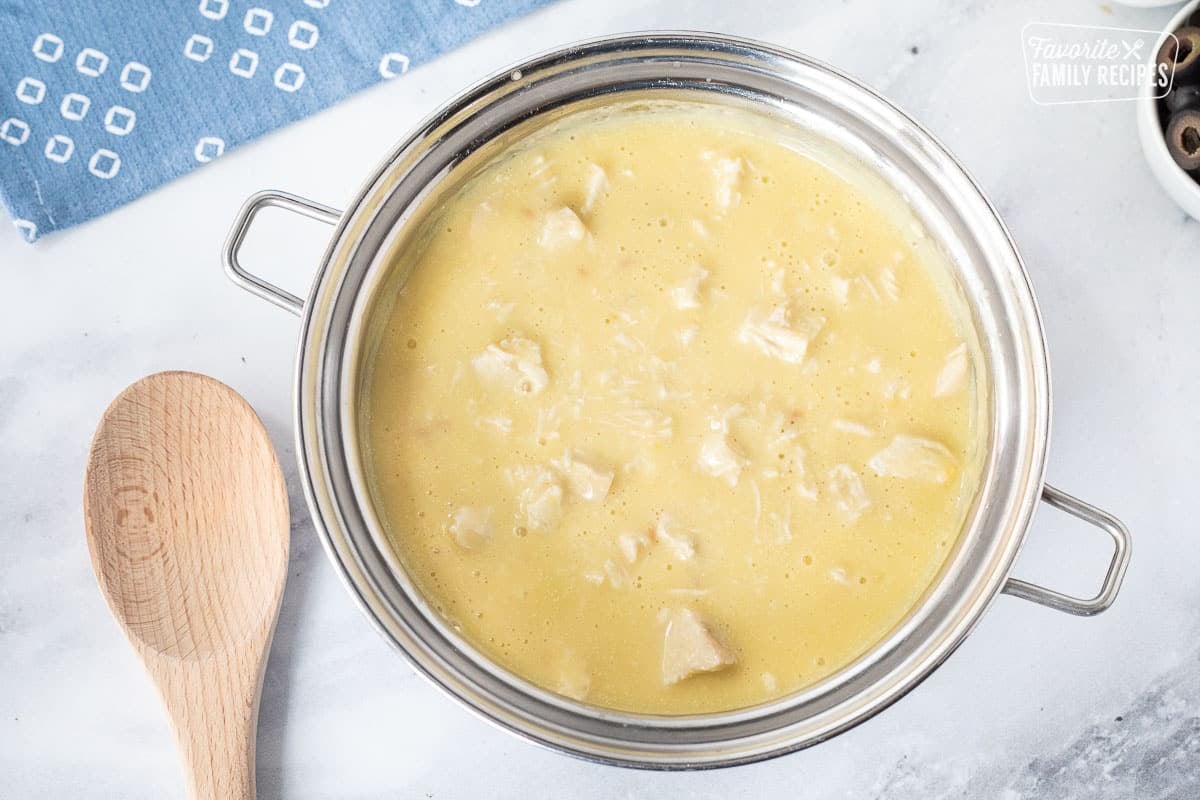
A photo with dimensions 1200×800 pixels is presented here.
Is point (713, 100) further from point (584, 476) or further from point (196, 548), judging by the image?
point (196, 548)

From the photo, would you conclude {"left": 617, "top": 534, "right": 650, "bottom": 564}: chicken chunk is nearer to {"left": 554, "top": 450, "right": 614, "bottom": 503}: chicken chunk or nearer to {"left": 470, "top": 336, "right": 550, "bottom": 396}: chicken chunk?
{"left": 554, "top": 450, "right": 614, "bottom": 503}: chicken chunk

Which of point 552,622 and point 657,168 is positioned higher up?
point 657,168

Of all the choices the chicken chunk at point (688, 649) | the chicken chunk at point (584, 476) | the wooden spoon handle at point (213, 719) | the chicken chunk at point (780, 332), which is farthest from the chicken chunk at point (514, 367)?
the wooden spoon handle at point (213, 719)

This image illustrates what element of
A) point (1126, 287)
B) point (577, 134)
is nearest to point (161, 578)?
point (577, 134)

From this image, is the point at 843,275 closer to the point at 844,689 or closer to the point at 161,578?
the point at 844,689

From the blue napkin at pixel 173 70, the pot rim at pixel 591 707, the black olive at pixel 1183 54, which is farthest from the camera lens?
the blue napkin at pixel 173 70

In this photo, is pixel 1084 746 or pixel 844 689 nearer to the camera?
pixel 844 689

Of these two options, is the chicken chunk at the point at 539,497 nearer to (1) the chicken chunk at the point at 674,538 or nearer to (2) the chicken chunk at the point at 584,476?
(2) the chicken chunk at the point at 584,476

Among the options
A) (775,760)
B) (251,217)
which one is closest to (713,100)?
(251,217)
